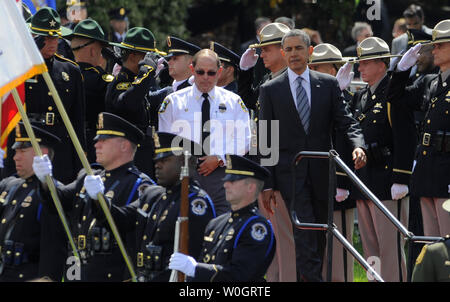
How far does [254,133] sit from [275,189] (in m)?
1.07

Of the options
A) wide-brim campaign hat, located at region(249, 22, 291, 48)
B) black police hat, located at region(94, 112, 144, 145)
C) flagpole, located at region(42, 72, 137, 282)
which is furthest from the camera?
wide-brim campaign hat, located at region(249, 22, 291, 48)

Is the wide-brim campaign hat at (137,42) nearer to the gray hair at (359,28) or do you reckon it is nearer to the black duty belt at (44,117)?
the black duty belt at (44,117)

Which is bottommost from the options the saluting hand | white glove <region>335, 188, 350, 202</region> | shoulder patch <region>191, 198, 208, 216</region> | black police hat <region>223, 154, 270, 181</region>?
shoulder patch <region>191, 198, 208, 216</region>

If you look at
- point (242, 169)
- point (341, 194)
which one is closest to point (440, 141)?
point (341, 194)

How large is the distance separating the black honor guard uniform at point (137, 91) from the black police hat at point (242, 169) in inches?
104

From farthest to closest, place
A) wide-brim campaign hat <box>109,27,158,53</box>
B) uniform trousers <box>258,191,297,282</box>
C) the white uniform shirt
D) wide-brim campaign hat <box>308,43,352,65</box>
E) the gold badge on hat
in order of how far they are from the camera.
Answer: wide-brim campaign hat <box>308,43,352,65</box> < the gold badge on hat < wide-brim campaign hat <box>109,27,158,53</box> < uniform trousers <box>258,191,297,282</box> < the white uniform shirt

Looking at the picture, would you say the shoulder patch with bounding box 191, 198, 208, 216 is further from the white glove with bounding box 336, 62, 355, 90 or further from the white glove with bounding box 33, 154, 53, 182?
the white glove with bounding box 336, 62, 355, 90

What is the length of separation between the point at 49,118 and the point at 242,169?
3222mm

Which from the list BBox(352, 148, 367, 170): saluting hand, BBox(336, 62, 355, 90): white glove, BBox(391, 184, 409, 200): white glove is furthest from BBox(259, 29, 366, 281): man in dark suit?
BBox(336, 62, 355, 90): white glove

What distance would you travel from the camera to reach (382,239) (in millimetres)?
10703

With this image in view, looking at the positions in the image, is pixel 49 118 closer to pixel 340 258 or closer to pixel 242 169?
pixel 340 258

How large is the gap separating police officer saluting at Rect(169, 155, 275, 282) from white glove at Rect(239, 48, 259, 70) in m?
2.76

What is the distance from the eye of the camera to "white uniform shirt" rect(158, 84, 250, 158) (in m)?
10.3

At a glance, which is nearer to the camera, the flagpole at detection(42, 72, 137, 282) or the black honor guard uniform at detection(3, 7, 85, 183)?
the flagpole at detection(42, 72, 137, 282)
